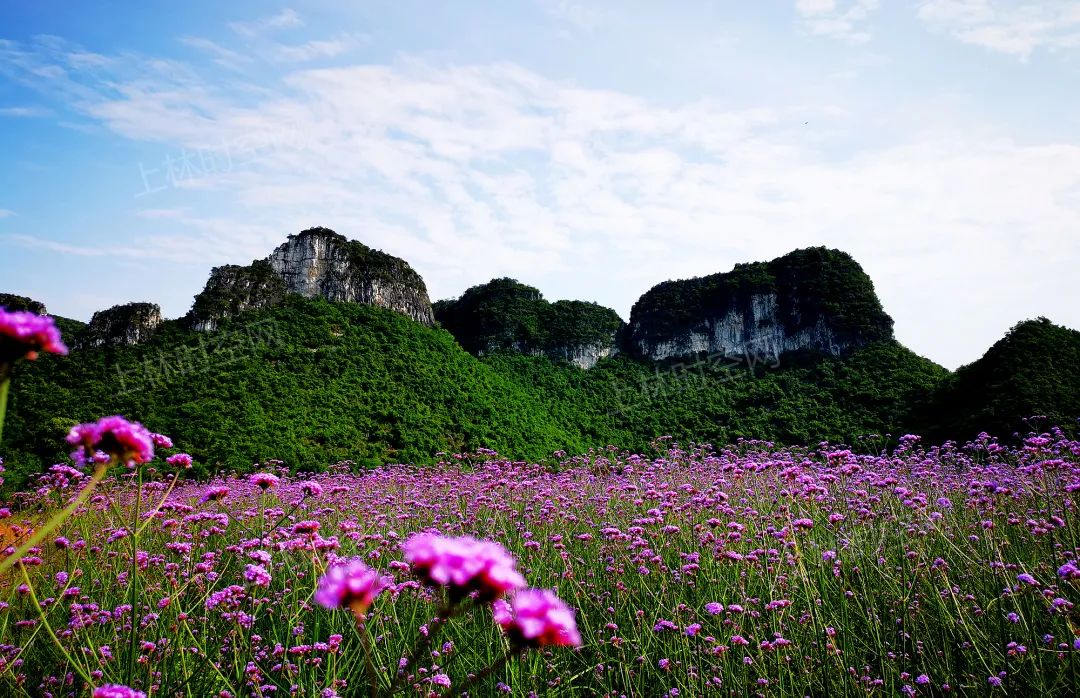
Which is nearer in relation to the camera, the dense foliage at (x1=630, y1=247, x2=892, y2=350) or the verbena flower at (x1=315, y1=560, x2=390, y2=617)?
the verbena flower at (x1=315, y1=560, x2=390, y2=617)

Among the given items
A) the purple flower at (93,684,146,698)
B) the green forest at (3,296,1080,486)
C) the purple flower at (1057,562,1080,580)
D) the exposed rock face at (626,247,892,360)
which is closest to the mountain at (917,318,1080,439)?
the green forest at (3,296,1080,486)

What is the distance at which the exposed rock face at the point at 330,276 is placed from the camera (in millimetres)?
38562

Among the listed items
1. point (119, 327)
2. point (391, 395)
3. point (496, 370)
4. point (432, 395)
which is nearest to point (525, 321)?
point (496, 370)

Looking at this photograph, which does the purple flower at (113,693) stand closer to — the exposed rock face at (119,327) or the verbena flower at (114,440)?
the verbena flower at (114,440)

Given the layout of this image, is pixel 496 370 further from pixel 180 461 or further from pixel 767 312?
pixel 180 461

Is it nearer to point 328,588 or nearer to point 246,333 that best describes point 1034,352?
point 328,588

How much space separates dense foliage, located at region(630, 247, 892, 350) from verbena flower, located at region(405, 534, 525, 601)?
53235mm

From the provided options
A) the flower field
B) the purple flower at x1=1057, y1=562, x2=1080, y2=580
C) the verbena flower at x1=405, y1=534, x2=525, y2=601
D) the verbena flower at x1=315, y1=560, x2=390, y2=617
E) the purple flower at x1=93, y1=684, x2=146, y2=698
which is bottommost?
the flower field

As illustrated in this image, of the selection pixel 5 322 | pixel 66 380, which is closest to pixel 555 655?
pixel 5 322

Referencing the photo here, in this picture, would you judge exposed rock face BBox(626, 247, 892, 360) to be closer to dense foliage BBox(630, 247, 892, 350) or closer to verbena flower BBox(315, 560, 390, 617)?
dense foliage BBox(630, 247, 892, 350)

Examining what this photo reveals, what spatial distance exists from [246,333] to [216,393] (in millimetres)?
9124

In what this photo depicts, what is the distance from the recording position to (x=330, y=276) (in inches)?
1758

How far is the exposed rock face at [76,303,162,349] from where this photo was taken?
29766 millimetres

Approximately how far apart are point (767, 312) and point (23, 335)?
5581 centimetres
